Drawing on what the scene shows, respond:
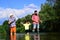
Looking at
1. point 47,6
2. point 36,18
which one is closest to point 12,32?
point 36,18

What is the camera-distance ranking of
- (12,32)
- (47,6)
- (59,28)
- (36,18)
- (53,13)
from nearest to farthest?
1. (12,32)
2. (36,18)
3. (59,28)
4. (53,13)
5. (47,6)

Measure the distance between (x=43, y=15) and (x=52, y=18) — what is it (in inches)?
141

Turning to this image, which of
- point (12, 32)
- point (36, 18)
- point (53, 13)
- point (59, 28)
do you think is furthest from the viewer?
point (53, 13)

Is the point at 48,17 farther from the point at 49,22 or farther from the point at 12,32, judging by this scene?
the point at 12,32

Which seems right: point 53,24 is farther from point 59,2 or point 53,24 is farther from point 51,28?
point 59,2

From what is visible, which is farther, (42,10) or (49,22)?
(42,10)

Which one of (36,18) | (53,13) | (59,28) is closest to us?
(36,18)

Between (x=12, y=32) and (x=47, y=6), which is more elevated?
(x=47, y=6)

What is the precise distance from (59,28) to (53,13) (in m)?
3.48

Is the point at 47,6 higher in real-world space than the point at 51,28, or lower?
higher

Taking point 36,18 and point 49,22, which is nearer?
point 36,18

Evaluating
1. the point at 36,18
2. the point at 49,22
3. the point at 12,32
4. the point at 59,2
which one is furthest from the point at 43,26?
the point at 12,32

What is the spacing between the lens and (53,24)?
39656mm

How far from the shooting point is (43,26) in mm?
40531
